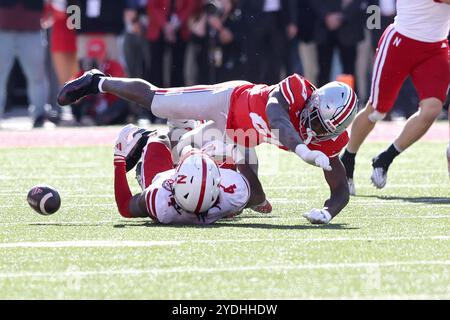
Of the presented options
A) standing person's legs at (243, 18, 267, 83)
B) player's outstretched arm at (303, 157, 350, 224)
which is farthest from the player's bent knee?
standing person's legs at (243, 18, 267, 83)

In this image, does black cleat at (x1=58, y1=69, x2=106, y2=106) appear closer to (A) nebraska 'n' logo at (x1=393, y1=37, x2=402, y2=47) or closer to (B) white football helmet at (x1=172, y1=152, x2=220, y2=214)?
(B) white football helmet at (x1=172, y1=152, x2=220, y2=214)

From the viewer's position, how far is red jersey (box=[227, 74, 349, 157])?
26.4ft

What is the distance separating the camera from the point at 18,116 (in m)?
20.5

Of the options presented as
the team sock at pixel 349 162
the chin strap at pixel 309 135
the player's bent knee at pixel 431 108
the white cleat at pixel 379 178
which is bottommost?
the white cleat at pixel 379 178

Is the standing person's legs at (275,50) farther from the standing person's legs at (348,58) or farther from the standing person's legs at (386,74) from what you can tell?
the standing person's legs at (386,74)

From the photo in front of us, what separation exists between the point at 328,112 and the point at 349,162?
2507 millimetres

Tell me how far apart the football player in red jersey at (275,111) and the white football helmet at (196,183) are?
0.47m

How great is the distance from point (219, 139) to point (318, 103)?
3.65 feet

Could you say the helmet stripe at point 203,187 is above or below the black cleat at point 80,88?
below

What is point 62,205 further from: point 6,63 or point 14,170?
point 6,63

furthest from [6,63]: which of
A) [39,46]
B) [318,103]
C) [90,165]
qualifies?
[318,103]

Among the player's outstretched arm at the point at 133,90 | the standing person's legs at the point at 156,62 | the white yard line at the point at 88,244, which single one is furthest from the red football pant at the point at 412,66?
the standing person's legs at the point at 156,62

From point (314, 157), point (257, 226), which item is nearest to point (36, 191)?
point (257, 226)

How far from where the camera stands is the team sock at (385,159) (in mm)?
9875
